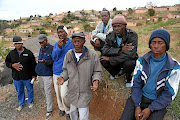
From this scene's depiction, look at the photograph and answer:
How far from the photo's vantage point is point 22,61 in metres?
3.26

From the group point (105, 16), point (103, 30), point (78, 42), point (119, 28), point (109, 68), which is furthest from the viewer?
point (103, 30)

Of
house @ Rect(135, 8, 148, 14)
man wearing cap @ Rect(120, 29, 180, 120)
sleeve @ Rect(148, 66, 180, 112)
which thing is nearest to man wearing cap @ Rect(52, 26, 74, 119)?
man wearing cap @ Rect(120, 29, 180, 120)

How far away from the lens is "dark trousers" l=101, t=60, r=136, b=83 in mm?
2627

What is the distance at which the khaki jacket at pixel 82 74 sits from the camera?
2242 millimetres

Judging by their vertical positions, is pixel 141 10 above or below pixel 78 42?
above

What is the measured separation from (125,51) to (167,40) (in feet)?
3.19

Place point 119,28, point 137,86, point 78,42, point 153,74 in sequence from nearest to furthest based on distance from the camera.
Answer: point 153,74 → point 137,86 → point 78,42 → point 119,28

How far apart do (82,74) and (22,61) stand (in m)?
1.93

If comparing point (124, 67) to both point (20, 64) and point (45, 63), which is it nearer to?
point (45, 63)

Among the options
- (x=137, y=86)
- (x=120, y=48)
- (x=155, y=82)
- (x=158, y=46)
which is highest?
(x=158, y=46)

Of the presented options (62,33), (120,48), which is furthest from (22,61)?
(120,48)

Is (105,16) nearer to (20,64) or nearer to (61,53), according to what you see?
(61,53)

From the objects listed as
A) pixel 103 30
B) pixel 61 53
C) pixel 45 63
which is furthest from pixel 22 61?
pixel 103 30

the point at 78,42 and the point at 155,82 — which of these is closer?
the point at 155,82
